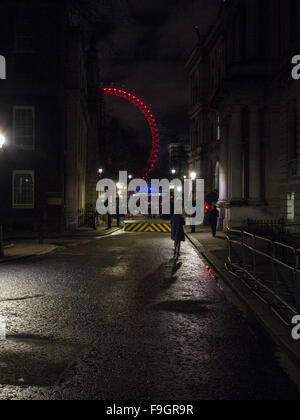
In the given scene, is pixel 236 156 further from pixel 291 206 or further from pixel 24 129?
pixel 24 129

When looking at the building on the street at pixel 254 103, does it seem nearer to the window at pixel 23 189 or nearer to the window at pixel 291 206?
the window at pixel 291 206

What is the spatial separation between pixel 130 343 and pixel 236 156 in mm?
27368

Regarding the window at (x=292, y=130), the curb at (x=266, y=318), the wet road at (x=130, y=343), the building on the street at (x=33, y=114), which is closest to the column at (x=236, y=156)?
the window at (x=292, y=130)

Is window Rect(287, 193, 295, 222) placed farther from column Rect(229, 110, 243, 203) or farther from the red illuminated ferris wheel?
the red illuminated ferris wheel

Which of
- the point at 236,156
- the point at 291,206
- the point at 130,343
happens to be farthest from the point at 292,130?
the point at 130,343

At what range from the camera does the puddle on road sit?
17.5 feet

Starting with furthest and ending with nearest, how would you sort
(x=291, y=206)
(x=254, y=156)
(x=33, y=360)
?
(x=254, y=156) → (x=291, y=206) → (x=33, y=360)

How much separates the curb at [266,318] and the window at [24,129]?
22115 mm

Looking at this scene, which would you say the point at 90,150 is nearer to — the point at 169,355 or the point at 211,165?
the point at 211,165

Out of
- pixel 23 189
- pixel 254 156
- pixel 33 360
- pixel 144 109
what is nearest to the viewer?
pixel 33 360

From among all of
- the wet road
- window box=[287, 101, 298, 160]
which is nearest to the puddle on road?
the wet road

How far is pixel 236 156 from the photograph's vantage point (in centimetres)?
3291

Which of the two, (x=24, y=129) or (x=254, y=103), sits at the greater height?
(x=254, y=103)

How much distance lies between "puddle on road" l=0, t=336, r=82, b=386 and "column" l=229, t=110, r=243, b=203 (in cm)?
2671
